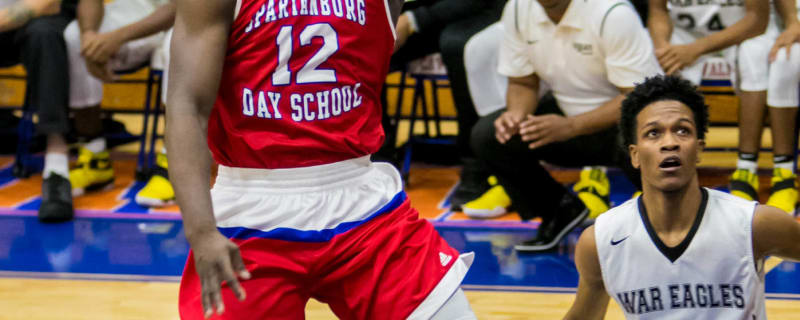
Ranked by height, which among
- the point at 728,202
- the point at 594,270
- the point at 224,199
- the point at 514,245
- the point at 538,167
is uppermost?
the point at 224,199

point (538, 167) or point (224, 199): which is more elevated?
point (224, 199)

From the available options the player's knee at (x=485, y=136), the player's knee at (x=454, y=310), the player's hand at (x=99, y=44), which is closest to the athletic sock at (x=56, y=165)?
the player's hand at (x=99, y=44)

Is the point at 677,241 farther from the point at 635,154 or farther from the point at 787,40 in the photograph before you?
the point at 787,40

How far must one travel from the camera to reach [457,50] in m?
5.37

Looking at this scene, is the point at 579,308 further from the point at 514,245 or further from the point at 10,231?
the point at 10,231

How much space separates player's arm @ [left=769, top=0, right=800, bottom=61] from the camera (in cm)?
489

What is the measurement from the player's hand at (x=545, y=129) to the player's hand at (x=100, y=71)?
2620 mm

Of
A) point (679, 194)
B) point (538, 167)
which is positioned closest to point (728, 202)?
point (679, 194)

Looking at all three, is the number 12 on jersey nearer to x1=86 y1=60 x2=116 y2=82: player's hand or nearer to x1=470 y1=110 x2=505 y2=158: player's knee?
x1=470 y1=110 x2=505 y2=158: player's knee

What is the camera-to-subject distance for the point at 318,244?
2.34 m

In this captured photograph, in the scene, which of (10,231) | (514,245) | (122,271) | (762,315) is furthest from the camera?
(10,231)

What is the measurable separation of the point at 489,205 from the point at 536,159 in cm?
74

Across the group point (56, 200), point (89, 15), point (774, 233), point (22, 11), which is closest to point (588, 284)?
point (774, 233)

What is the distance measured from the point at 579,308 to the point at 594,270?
0.11 meters
